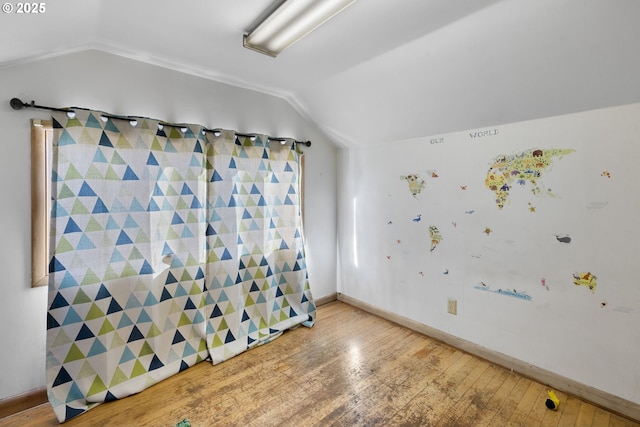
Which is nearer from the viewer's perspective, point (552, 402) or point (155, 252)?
point (552, 402)

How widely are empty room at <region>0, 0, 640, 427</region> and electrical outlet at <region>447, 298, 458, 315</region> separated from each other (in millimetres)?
43

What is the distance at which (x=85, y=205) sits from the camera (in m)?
1.85

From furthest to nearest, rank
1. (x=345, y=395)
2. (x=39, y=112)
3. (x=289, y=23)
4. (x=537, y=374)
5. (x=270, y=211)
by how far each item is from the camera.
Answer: (x=270, y=211) < (x=537, y=374) < (x=345, y=395) < (x=39, y=112) < (x=289, y=23)

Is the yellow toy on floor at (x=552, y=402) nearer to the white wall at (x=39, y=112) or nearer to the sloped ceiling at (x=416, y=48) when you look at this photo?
the sloped ceiling at (x=416, y=48)

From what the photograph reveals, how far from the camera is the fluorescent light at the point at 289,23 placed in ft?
4.84

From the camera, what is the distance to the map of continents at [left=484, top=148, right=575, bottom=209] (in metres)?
1.98

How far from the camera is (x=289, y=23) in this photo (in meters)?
1.64

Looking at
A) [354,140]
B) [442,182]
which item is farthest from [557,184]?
[354,140]

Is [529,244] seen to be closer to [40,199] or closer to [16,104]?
[40,199]

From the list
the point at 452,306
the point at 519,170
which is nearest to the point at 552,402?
the point at 452,306

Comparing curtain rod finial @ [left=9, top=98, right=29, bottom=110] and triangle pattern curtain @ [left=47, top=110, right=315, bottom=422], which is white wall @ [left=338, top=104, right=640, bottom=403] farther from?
curtain rod finial @ [left=9, top=98, right=29, bottom=110]

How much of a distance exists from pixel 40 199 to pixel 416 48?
258cm

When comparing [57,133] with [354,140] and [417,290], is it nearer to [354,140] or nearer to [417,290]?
[354,140]

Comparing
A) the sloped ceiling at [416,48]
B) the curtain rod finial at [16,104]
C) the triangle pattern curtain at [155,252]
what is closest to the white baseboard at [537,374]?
the triangle pattern curtain at [155,252]
